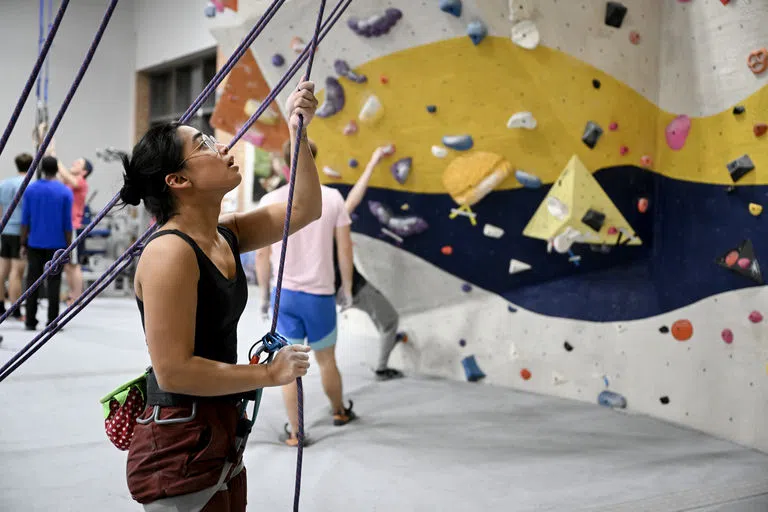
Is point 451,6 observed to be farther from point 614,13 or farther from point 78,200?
point 78,200

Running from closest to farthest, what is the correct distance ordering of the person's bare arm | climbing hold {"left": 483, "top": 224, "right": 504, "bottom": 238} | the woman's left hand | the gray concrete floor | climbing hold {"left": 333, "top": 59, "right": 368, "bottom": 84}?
1. the person's bare arm
2. the woman's left hand
3. the gray concrete floor
4. climbing hold {"left": 333, "top": 59, "right": 368, "bottom": 84}
5. climbing hold {"left": 483, "top": 224, "right": 504, "bottom": 238}

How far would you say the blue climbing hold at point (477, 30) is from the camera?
3.98m

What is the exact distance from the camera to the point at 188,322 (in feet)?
4.33

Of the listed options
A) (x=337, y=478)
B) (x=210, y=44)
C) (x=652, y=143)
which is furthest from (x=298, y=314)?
(x=210, y=44)

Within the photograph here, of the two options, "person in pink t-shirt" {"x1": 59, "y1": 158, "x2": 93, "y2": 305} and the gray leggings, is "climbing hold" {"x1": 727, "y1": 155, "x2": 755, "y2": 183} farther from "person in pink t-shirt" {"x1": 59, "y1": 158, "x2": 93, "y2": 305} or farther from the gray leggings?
"person in pink t-shirt" {"x1": 59, "y1": 158, "x2": 93, "y2": 305}

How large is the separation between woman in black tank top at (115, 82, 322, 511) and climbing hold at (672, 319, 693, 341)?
2819mm

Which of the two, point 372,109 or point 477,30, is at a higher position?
point 477,30

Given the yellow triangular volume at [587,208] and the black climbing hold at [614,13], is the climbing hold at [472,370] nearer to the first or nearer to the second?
the yellow triangular volume at [587,208]

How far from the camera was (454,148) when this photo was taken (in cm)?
438

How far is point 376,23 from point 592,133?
4.27ft

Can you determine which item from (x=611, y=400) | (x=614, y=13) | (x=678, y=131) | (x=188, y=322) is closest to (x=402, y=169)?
(x=614, y=13)

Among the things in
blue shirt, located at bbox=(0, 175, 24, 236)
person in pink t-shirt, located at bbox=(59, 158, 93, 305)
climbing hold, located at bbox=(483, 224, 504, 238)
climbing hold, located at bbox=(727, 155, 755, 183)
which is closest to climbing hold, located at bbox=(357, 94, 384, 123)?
climbing hold, located at bbox=(483, 224, 504, 238)

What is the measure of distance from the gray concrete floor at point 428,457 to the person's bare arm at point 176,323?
5.11 feet

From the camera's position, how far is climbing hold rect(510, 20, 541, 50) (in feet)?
13.0
